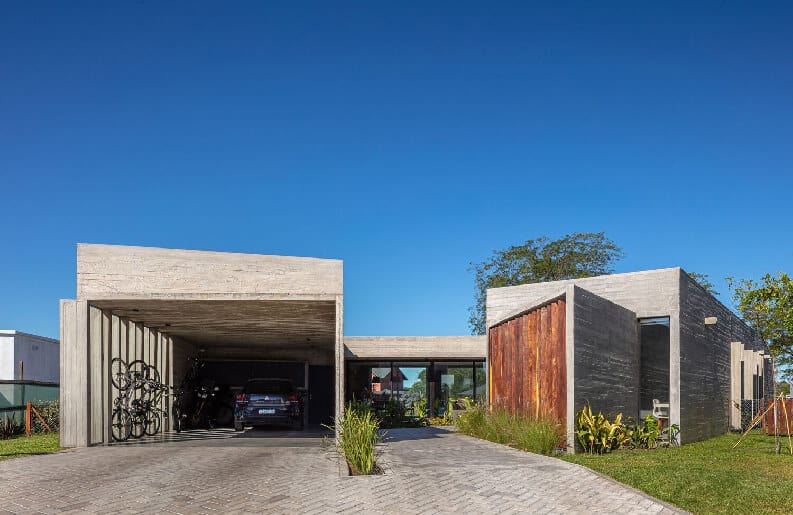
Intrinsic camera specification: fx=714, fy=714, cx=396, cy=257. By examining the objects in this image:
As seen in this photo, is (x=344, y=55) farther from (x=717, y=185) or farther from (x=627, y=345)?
(x=717, y=185)

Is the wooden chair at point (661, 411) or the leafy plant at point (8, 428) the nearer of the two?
the wooden chair at point (661, 411)

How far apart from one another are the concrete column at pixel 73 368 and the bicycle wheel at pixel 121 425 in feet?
4.69

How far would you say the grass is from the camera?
11.8 m

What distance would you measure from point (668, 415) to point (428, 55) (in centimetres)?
1010

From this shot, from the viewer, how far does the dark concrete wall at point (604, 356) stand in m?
12.4

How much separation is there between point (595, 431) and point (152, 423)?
435 inches

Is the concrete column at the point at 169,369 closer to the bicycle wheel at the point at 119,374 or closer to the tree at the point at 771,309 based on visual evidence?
the bicycle wheel at the point at 119,374

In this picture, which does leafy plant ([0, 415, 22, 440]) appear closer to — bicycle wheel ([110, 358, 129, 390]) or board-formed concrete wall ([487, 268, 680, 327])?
bicycle wheel ([110, 358, 129, 390])

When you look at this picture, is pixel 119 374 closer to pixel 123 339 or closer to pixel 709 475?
pixel 123 339

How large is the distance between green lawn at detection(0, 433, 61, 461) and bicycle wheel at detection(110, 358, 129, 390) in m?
1.64

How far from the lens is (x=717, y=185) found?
24.6 meters

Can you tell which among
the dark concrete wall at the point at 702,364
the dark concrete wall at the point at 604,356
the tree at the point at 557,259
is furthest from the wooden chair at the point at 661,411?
the tree at the point at 557,259

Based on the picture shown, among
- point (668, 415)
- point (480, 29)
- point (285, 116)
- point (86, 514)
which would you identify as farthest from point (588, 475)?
point (285, 116)

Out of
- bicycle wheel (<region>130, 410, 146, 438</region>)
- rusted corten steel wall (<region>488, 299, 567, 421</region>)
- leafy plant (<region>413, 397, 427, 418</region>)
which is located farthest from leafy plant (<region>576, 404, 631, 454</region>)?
leafy plant (<region>413, 397, 427, 418</region>)
